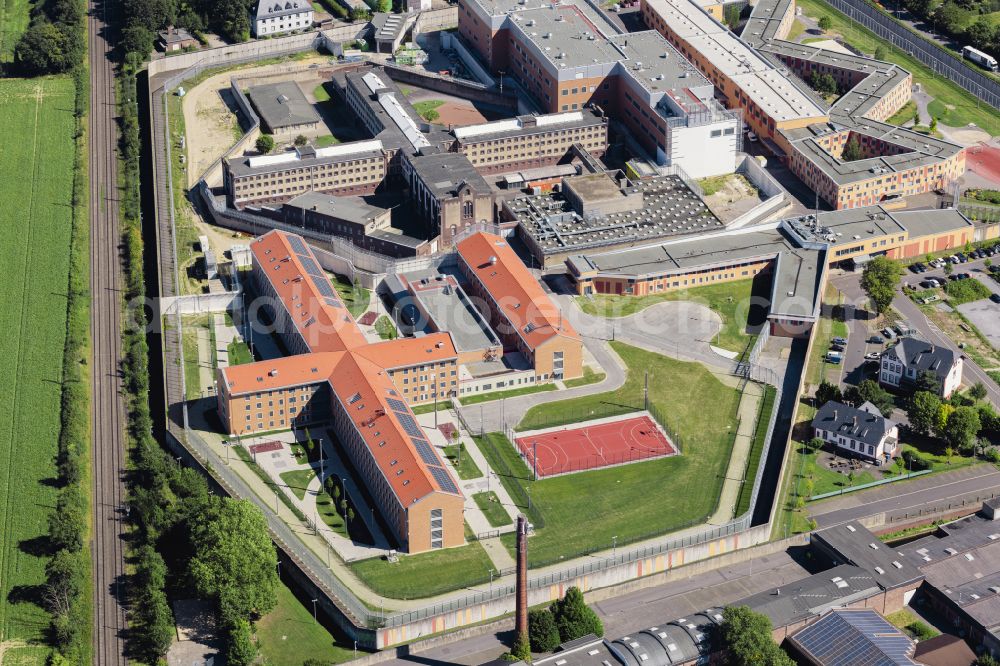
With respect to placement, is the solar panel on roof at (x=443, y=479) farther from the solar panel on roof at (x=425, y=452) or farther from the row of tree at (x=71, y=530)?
the row of tree at (x=71, y=530)

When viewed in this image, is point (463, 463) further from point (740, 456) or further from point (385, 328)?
point (385, 328)

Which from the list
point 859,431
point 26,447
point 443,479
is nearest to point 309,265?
point 26,447

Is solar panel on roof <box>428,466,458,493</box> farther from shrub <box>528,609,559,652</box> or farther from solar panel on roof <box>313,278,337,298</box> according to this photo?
solar panel on roof <box>313,278,337,298</box>

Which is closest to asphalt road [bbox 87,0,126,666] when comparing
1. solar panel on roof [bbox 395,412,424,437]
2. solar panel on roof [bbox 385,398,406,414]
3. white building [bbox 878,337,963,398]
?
solar panel on roof [bbox 385,398,406,414]

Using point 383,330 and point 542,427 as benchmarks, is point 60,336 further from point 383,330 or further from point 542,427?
point 542,427

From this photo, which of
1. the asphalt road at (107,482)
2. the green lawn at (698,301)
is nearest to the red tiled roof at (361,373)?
the asphalt road at (107,482)

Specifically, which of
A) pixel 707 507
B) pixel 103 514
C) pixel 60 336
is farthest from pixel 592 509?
pixel 60 336

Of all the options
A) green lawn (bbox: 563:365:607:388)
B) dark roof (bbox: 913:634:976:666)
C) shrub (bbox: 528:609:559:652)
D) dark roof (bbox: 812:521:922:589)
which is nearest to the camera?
dark roof (bbox: 913:634:976:666)
